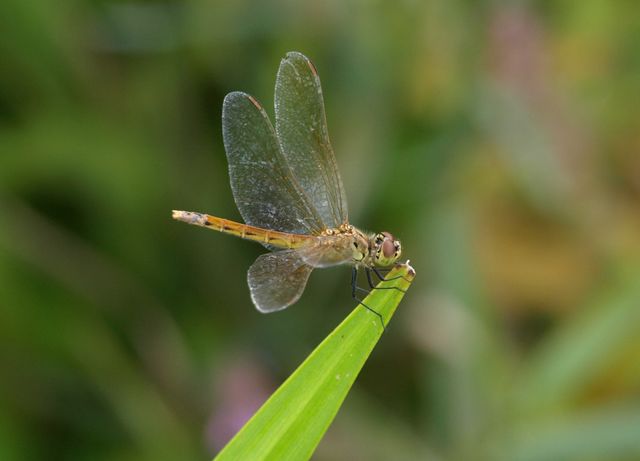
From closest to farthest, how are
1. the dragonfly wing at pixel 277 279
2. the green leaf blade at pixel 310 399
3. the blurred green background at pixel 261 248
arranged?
the green leaf blade at pixel 310 399
the dragonfly wing at pixel 277 279
the blurred green background at pixel 261 248

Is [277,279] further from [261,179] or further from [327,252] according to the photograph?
[261,179]

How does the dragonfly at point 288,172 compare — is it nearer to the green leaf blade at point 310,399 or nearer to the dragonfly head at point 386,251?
the dragonfly head at point 386,251

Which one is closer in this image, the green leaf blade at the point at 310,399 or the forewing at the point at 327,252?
the green leaf blade at the point at 310,399

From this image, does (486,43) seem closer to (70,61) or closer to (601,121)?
(601,121)

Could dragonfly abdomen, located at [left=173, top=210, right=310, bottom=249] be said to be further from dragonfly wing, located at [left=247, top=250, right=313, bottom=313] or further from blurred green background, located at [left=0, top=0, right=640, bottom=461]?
blurred green background, located at [left=0, top=0, right=640, bottom=461]

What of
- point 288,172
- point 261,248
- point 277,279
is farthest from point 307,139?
point 261,248

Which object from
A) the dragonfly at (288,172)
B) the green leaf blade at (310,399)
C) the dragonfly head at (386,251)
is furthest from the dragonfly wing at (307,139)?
the green leaf blade at (310,399)
